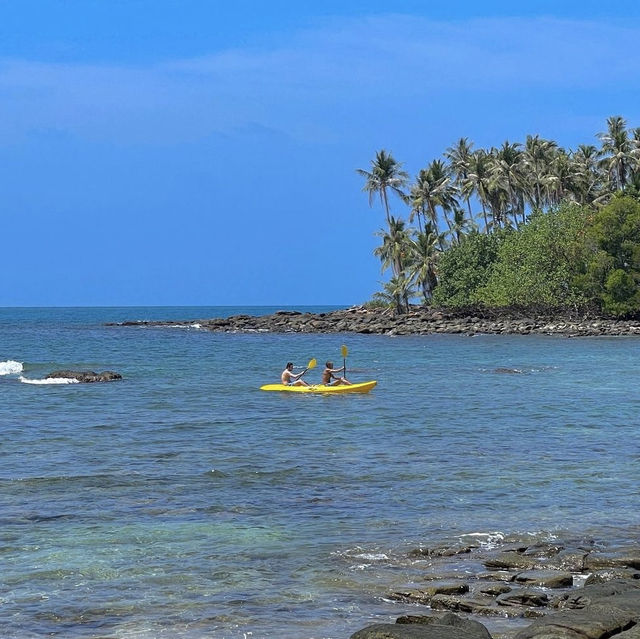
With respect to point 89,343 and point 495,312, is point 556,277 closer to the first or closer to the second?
point 495,312

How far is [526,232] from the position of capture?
75.6 meters

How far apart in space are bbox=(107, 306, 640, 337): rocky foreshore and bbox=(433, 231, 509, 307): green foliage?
1686 millimetres

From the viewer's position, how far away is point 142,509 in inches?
583

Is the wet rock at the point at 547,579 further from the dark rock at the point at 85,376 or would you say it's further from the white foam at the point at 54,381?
the white foam at the point at 54,381

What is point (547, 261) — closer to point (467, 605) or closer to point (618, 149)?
point (618, 149)

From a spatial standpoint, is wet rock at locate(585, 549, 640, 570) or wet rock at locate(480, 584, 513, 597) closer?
wet rock at locate(480, 584, 513, 597)

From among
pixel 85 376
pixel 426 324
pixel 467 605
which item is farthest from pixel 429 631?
pixel 426 324

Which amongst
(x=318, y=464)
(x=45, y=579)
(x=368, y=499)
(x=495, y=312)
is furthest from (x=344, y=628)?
(x=495, y=312)

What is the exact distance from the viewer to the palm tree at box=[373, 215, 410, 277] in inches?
3440

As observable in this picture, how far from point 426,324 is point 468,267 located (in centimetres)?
742

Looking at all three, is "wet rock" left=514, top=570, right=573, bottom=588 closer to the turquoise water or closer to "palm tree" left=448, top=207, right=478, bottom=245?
the turquoise water

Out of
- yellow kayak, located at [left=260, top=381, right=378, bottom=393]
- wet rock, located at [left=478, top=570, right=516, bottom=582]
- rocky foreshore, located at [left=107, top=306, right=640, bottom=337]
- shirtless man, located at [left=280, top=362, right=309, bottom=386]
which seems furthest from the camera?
rocky foreshore, located at [left=107, top=306, right=640, bottom=337]

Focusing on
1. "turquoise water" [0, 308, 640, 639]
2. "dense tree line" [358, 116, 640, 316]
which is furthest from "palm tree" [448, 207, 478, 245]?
"turquoise water" [0, 308, 640, 639]

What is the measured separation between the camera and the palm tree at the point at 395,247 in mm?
87375
